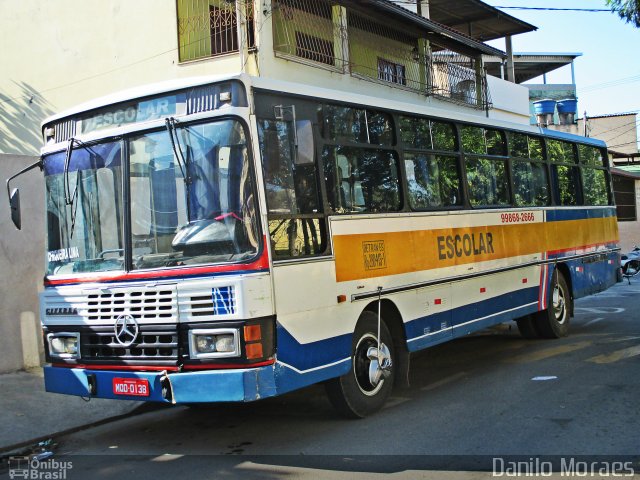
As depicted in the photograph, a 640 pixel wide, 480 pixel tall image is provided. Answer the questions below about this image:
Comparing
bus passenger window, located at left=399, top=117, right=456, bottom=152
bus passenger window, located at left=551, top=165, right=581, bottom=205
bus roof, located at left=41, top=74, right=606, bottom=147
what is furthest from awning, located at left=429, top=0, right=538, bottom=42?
bus roof, located at left=41, top=74, right=606, bottom=147

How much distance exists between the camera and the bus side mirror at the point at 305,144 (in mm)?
5688

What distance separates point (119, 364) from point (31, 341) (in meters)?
3.98

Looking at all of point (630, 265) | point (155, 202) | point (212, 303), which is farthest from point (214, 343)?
point (630, 265)

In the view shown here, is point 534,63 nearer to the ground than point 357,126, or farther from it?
farther from it

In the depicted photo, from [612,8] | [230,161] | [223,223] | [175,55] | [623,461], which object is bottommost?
[623,461]

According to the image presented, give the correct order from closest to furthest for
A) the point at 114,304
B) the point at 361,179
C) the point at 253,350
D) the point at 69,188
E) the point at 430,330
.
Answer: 1. the point at 253,350
2. the point at 114,304
3. the point at 69,188
4. the point at 361,179
5. the point at 430,330

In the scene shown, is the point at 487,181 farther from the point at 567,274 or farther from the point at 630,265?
the point at 630,265

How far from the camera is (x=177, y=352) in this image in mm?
5465

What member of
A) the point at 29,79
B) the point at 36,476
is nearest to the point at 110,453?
the point at 36,476

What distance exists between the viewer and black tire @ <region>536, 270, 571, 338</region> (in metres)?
10.7

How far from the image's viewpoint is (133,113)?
5969mm

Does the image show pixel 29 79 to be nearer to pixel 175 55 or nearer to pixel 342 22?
pixel 175 55

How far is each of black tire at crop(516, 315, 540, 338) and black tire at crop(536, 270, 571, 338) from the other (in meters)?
0.06

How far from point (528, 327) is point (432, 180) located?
4.16 meters
